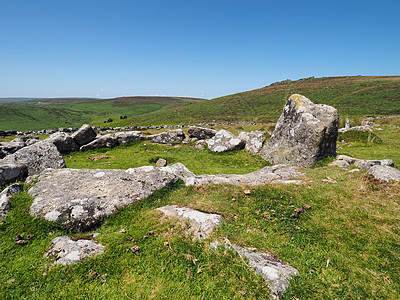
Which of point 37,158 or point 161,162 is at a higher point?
point 37,158

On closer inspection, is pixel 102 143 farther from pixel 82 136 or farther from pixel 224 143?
pixel 224 143

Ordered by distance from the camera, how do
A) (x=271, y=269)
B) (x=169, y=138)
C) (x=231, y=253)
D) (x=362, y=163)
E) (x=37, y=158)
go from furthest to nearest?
(x=169, y=138), (x=362, y=163), (x=37, y=158), (x=231, y=253), (x=271, y=269)

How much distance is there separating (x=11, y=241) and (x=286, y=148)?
19.2 m

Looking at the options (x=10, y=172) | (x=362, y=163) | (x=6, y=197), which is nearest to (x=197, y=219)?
(x=6, y=197)

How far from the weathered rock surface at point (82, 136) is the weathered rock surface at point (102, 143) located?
80cm

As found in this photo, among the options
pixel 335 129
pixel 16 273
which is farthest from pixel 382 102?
pixel 16 273

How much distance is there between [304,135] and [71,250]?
58.6 ft

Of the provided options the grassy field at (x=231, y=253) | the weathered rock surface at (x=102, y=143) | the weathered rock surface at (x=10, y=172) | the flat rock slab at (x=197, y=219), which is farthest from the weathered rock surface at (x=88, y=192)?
the weathered rock surface at (x=102, y=143)

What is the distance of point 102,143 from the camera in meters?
25.0

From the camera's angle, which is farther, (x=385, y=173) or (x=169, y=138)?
(x=169, y=138)

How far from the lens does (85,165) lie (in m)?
18.2

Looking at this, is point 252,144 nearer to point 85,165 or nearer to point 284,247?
point 284,247

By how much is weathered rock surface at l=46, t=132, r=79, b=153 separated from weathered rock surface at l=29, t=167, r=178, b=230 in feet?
43.7

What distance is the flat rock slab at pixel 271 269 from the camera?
4870mm
